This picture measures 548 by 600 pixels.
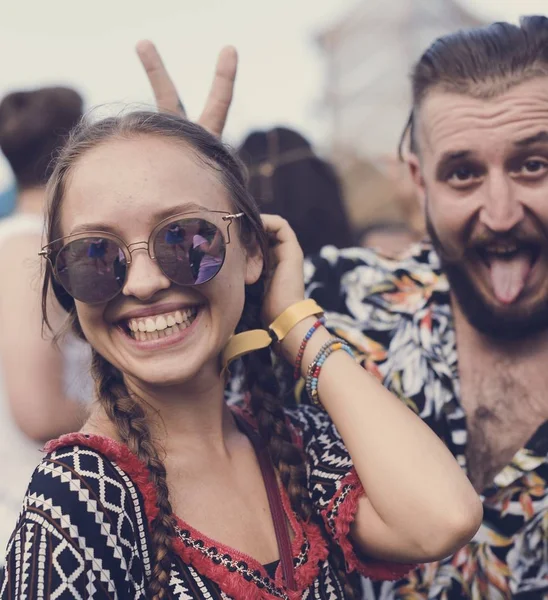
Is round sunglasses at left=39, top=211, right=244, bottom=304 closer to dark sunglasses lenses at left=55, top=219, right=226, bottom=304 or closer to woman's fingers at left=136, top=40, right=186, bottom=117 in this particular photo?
dark sunglasses lenses at left=55, top=219, right=226, bottom=304

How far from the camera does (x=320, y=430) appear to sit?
2145 mm

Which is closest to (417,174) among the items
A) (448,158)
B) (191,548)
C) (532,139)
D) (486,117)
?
(448,158)

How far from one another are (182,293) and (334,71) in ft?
52.0

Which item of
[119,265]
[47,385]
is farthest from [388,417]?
[47,385]

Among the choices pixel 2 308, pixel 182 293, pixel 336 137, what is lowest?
pixel 336 137

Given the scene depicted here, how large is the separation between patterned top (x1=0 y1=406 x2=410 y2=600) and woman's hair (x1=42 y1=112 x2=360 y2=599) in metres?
0.04

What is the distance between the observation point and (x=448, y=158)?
8.32ft

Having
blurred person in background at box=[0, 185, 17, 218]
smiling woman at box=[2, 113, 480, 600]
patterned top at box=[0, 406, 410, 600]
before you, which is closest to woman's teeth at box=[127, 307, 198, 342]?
smiling woman at box=[2, 113, 480, 600]

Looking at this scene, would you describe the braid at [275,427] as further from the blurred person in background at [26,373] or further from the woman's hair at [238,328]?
the blurred person in background at [26,373]

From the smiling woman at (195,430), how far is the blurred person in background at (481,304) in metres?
0.46

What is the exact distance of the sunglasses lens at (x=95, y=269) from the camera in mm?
1718

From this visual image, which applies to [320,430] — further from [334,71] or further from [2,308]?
[334,71]

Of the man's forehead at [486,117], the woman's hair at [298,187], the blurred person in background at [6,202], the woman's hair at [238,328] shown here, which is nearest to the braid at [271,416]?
the woman's hair at [238,328]

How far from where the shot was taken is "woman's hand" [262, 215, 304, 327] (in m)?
2.11
